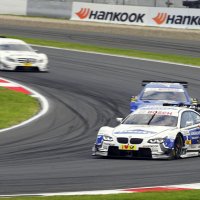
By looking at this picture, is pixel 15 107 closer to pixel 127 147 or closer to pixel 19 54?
pixel 19 54

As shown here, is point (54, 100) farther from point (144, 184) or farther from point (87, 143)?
point (144, 184)

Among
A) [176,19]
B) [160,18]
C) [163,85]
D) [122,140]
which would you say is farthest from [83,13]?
[122,140]

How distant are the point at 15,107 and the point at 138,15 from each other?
23.6 m

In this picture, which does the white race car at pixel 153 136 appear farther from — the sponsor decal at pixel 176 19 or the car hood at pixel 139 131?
the sponsor decal at pixel 176 19

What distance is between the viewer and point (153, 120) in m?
18.2

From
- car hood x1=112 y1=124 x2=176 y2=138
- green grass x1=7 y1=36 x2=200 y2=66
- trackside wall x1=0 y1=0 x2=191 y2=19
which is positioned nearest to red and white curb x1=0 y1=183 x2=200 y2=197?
car hood x1=112 y1=124 x2=176 y2=138

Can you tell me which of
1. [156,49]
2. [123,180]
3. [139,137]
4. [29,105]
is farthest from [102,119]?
[156,49]

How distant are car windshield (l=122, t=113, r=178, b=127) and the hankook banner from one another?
27247mm

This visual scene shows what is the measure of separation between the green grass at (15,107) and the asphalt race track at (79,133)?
614mm

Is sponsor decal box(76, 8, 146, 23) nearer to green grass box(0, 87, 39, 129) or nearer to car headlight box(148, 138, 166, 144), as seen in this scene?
green grass box(0, 87, 39, 129)

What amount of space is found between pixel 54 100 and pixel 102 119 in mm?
3636

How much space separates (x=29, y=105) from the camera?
2577cm

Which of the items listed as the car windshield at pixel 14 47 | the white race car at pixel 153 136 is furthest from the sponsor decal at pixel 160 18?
the white race car at pixel 153 136

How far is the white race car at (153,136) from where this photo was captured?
675 inches
